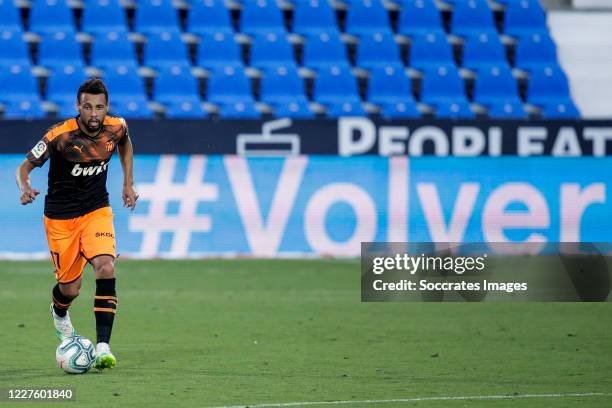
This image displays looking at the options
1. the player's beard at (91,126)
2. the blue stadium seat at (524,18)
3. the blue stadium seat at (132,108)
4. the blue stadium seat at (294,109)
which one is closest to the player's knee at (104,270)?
the player's beard at (91,126)

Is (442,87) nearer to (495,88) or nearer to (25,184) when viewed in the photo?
(495,88)

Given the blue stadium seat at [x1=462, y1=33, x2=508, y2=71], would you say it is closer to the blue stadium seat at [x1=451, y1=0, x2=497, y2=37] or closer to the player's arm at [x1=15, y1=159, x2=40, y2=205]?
the blue stadium seat at [x1=451, y1=0, x2=497, y2=37]

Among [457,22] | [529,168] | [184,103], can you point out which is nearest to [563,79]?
[457,22]

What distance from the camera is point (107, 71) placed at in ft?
65.6

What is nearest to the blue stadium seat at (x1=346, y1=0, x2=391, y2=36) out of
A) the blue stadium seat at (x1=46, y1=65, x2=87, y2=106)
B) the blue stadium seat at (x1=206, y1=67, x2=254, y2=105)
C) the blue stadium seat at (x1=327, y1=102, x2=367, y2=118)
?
the blue stadium seat at (x1=327, y1=102, x2=367, y2=118)

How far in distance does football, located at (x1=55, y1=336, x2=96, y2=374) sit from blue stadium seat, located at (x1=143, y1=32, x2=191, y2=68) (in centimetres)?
1337

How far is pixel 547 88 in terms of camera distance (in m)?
22.1

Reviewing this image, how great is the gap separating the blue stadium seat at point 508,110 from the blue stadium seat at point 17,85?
7.71 m

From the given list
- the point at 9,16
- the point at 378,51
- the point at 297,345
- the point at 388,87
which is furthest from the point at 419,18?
the point at 297,345

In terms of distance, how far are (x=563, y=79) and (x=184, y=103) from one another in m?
7.14

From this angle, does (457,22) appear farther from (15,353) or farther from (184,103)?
(15,353)

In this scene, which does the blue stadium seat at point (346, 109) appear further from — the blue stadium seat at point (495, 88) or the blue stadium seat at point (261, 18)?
the blue stadium seat at point (495, 88)

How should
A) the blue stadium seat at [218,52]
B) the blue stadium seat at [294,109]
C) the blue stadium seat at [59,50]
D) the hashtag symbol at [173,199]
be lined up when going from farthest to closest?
the blue stadium seat at [218,52], the blue stadium seat at [59,50], the blue stadium seat at [294,109], the hashtag symbol at [173,199]

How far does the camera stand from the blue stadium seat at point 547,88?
2195cm
